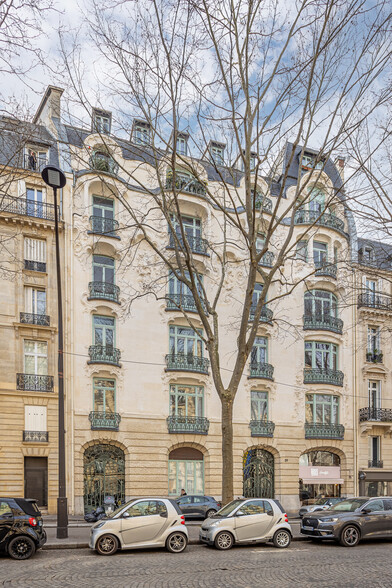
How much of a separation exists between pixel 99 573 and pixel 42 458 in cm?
1747

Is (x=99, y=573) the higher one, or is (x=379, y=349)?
(x=379, y=349)

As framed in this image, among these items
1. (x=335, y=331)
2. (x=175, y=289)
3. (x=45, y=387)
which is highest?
(x=175, y=289)

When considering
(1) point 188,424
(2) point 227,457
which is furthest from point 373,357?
(2) point 227,457

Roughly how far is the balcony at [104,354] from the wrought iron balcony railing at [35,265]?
459cm

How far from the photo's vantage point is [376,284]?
40.6m

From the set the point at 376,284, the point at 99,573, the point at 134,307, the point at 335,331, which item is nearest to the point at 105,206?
the point at 134,307

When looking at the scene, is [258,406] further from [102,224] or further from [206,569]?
[206,569]

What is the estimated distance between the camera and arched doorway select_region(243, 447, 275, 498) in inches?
1316

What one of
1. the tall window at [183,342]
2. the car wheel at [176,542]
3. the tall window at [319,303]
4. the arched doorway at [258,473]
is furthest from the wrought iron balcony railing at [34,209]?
the car wheel at [176,542]

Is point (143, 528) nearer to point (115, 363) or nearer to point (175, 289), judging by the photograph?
point (115, 363)

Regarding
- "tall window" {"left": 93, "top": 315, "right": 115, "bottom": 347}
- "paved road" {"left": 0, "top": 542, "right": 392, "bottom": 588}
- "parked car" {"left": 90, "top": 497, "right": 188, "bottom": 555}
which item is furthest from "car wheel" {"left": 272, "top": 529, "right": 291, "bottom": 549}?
"tall window" {"left": 93, "top": 315, "right": 115, "bottom": 347}

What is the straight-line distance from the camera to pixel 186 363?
3247cm

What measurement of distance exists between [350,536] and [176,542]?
16.6 ft

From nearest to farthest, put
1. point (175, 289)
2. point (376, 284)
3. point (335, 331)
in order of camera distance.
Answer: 1. point (175, 289)
2. point (335, 331)
3. point (376, 284)
